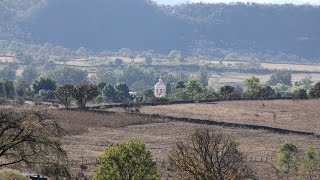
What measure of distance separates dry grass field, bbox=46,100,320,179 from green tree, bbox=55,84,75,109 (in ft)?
22.2

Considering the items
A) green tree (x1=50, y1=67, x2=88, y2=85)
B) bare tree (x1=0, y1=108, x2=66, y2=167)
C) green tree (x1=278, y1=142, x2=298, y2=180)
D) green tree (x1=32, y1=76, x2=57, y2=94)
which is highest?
green tree (x1=50, y1=67, x2=88, y2=85)

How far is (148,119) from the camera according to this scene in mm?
77938

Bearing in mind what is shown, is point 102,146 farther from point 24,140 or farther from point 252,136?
point 24,140

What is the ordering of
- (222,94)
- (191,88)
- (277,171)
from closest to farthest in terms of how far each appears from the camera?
(277,171) → (222,94) → (191,88)

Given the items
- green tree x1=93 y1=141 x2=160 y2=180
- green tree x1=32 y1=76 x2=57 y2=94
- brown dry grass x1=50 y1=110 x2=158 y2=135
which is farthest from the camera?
green tree x1=32 y1=76 x2=57 y2=94

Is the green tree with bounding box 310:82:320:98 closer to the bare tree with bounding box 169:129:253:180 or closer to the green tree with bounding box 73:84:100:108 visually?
the green tree with bounding box 73:84:100:108

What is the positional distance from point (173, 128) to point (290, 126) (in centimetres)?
1278

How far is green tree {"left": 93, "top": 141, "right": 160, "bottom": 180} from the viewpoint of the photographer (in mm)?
31000

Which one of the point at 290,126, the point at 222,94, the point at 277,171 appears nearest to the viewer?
the point at 277,171

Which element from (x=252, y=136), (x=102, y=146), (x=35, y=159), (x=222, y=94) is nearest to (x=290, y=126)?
(x=252, y=136)

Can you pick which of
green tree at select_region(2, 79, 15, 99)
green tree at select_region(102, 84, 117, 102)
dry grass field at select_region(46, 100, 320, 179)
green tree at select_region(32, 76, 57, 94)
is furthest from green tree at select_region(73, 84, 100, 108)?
green tree at select_region(32, 76, 57, 94)

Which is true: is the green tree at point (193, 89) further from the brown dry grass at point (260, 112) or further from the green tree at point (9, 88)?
the green tree at point (9, 88)

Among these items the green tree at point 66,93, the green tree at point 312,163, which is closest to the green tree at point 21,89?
the green tree at point 66,93

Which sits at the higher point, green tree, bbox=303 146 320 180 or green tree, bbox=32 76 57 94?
green tree, bbox=32 76 57 94
